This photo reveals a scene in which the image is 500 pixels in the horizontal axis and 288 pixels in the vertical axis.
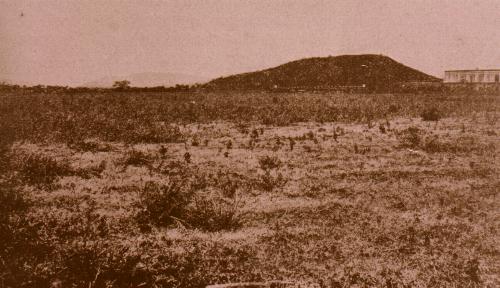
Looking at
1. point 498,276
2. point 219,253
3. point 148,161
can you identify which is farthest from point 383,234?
point 148,161

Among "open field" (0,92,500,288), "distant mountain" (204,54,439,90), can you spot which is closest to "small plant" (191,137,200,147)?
"open field" (0,92,500,288)

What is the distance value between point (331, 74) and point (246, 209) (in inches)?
2203

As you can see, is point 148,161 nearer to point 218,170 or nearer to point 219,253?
point 218,170

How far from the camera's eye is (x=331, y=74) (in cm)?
6178

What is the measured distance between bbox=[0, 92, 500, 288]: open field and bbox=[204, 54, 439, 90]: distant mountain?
4463 centimetres

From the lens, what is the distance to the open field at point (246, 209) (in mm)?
5516

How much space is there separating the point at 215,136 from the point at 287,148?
120 inches

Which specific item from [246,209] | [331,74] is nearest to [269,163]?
[246,209]

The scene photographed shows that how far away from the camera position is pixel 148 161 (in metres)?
11.2

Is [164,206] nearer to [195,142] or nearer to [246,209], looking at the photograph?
[246,209]

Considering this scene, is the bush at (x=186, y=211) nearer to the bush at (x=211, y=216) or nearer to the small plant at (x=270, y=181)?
the bush at (x=211, y=216)

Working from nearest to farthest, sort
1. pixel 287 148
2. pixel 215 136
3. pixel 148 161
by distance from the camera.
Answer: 1. pixel 148 161
2. pixel 287 148
3. pixel 215 136

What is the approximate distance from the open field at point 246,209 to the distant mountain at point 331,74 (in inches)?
1757

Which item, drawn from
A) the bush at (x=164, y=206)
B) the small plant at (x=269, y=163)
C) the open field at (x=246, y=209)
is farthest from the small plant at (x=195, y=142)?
the bush at (x=164, y=206)
